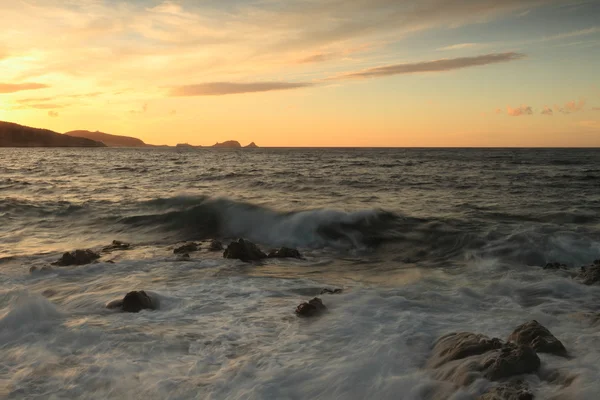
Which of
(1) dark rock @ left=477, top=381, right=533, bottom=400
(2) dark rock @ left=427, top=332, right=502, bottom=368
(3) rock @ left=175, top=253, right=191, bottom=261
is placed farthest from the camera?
(3) rock @ left=175, top=253, right=191, bottom=261

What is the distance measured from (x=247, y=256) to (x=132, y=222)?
724cm

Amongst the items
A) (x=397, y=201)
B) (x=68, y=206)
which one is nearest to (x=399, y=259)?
(x=397, y=201)

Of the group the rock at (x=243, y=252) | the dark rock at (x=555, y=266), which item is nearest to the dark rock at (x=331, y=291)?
the rock at (x=243, y=252)

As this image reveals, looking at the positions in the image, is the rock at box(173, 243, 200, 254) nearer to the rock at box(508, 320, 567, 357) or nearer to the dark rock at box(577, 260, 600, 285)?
the rock at box(508, 320, 567, 357)

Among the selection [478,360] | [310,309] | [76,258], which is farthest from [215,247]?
[478,360]

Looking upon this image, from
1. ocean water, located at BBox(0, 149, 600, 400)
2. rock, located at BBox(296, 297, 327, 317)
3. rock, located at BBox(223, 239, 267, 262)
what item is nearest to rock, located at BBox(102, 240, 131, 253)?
ocean water, located at BBox(0, 149, 600, 400)

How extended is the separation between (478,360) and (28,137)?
198070 millimetres

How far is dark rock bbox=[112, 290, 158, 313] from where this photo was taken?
22.5 feet

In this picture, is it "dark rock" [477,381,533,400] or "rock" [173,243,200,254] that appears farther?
"rock" [173,243,200,254]

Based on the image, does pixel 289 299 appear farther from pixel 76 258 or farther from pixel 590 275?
pixel 590 275

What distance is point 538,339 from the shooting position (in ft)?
16.8

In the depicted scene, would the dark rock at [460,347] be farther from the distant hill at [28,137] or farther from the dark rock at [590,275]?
the distant hill at [28,137]

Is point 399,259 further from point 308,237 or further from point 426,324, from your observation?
point 426,324

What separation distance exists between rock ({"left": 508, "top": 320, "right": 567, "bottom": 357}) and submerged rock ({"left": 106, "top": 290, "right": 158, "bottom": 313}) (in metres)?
5.10
